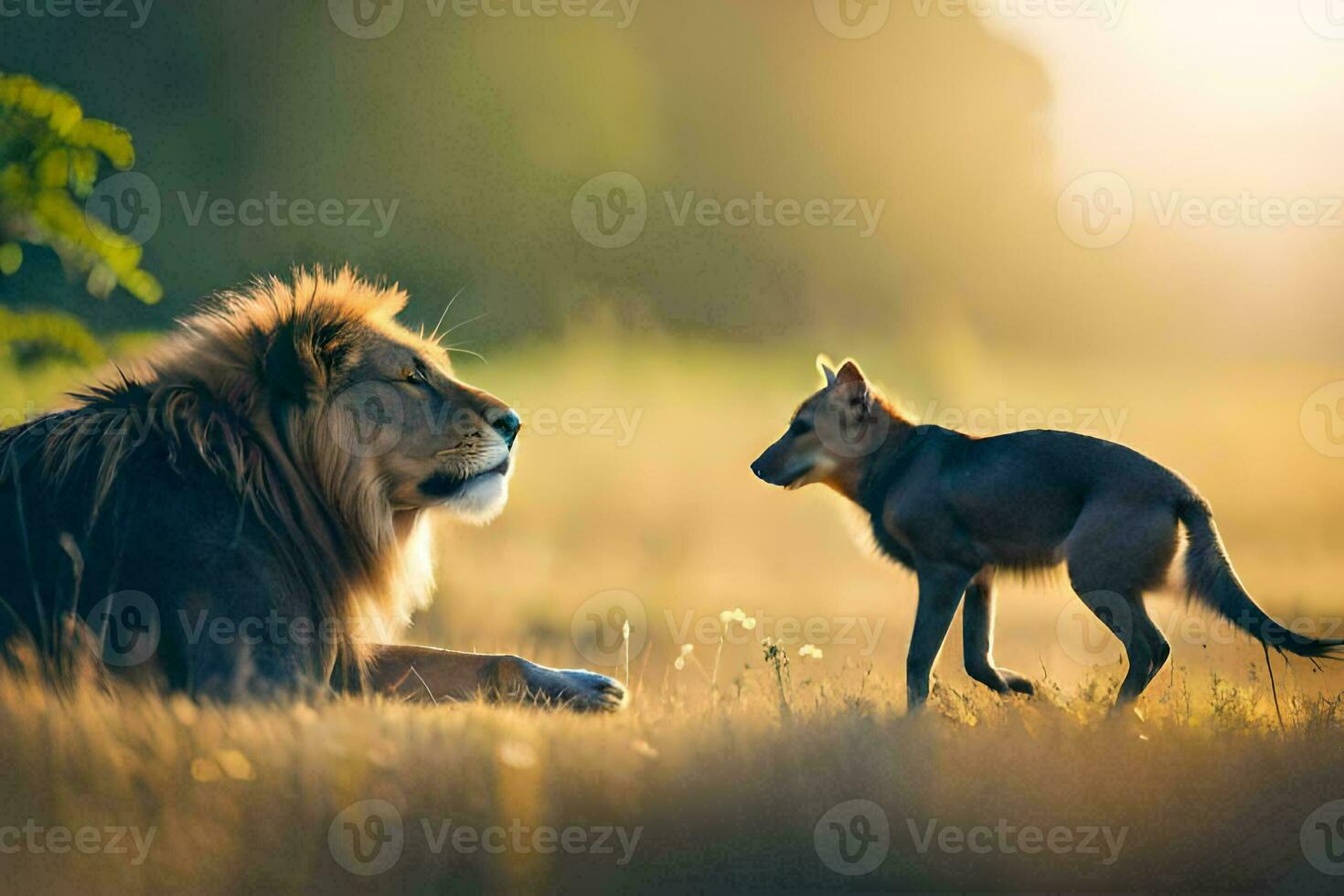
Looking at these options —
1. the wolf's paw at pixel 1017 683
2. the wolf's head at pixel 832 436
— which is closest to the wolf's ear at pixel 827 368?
the wolf's head at pixel 832 436

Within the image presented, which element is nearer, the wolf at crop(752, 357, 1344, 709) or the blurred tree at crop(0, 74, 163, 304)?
the wolf at crop(752, 357, 1344, 709)

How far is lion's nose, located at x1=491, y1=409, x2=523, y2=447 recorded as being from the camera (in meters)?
6.10

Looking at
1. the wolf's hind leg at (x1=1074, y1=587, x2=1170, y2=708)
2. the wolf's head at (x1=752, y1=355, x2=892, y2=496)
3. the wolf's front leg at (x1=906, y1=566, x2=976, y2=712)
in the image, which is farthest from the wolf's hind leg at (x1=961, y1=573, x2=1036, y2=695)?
the wolf's head at (x1=752, y1=355, x2=892, y2=496)

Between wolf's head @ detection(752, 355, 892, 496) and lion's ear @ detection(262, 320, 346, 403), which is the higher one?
wolf's head @ detection(752, 355, 892, 496)

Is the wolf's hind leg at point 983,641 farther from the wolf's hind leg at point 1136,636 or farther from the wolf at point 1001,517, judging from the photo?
the wolf's hind leg at point 1136,636

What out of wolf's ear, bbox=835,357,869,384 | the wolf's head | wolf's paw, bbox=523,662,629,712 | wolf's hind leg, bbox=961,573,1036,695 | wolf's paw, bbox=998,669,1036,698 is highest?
wolf's ear, bbox=835,357,869,384

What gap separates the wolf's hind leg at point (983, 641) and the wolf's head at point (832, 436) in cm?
110

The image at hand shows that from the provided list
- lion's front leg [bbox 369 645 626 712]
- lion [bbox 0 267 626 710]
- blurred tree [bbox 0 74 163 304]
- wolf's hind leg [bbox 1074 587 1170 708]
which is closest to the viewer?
lion [bbox 0 267 626 710]

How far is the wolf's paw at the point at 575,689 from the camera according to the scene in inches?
237

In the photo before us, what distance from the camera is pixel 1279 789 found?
15.8ft

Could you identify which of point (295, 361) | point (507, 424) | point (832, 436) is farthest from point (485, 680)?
point (832, 436)

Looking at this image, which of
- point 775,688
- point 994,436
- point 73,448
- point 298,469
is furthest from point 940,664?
point 73,448

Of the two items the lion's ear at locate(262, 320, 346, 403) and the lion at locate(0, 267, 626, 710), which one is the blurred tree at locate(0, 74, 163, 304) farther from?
the lion's ear at locate(262, 320, 346, 403)

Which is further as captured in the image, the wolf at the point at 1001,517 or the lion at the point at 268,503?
the wolf at the point at 1001,517
